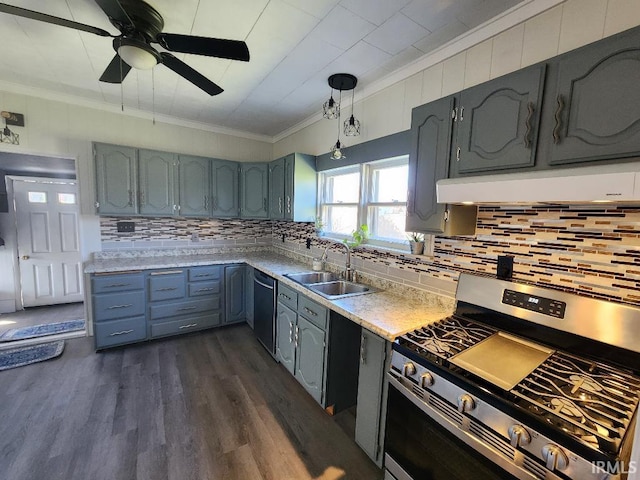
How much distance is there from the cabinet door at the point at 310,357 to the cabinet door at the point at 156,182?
2.09 m

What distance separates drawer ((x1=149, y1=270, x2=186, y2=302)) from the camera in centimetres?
288

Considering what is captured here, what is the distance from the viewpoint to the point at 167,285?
116 inches

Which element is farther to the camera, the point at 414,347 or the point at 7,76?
the point at 7,76

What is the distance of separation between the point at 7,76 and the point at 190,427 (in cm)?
328

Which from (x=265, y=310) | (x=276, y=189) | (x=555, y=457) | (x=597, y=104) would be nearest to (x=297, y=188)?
(x=276, y=189)

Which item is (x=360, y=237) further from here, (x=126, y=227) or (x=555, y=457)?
(x=126, y=227)

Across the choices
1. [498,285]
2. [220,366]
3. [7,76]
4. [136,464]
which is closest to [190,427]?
[136,464]

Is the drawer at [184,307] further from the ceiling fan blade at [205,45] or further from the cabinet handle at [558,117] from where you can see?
the cabinet handle at [558,117]

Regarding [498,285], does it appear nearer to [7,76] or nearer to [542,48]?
[542,48]

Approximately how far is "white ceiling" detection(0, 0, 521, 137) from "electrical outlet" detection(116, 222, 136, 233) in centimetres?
129

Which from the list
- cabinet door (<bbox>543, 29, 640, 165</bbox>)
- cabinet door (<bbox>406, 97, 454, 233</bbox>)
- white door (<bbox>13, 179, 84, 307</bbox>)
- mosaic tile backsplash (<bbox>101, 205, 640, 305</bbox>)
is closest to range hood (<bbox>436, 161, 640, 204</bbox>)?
cabinet door (<bbox>543, 29, 640, 165</bbox>)

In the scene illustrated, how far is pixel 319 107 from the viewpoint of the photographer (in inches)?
110

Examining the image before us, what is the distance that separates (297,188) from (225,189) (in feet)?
3.46

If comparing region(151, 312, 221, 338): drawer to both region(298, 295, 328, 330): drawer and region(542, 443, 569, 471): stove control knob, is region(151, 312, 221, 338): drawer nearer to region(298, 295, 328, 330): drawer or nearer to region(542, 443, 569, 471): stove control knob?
region(298, 295, 328, 330): drawer
